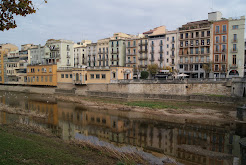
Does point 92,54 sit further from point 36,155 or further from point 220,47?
point 36,155

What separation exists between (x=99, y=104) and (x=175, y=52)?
31.5 meters

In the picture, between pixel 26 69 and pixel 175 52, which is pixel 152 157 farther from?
pixel 26 69

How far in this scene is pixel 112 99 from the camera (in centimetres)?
4975

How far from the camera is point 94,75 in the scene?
56.5 meters

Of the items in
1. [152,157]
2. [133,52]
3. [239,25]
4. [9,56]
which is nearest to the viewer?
[152,157]

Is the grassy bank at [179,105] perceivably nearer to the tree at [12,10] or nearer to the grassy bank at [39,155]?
the grassy bank at [39,155]

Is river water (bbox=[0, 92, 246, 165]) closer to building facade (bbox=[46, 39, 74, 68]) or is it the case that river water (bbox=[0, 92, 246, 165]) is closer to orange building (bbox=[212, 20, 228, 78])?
orange building (bbox=[212, 20, 228, 78])

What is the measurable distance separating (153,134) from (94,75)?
32970mm

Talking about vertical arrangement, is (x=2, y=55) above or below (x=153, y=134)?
above

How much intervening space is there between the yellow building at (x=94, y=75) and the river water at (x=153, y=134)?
15.9 metres

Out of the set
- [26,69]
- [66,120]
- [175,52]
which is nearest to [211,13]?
[175,52]

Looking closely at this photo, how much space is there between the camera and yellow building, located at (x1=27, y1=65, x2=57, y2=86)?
220 ft

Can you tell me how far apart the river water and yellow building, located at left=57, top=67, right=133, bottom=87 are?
1593cm

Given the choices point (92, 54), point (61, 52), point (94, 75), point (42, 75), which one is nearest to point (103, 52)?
point (92, 54)
